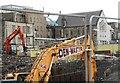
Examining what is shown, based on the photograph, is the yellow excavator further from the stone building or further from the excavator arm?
the stone building

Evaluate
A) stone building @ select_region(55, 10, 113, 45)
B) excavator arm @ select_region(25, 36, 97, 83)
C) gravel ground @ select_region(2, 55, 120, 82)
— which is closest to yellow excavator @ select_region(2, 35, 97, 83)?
excavator arm @ select_region(25, 36, 97, 83)

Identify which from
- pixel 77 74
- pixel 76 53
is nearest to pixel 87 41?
pixel 76 53

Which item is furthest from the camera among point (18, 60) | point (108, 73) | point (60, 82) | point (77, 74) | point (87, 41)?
point (18, 60)

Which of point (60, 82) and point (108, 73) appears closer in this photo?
point (60, 82)

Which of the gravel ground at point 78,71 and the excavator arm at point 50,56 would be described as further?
the gravel ground at point 78,71

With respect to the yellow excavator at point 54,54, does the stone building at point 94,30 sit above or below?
above

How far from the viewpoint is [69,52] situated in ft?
21.2

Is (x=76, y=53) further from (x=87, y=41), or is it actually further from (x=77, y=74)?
(x=77, y=74)

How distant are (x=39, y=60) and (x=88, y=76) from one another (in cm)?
111

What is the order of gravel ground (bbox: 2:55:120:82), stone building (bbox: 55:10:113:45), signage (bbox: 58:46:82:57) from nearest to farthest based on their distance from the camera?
signage (bbox: 58:46:82:57) < stone building (bbox: 55:10:113:45) < gravel ground (bbox: 2:55:120:82)

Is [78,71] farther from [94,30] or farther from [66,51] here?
[66,51]

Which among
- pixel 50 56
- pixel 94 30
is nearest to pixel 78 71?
pixel 94 30

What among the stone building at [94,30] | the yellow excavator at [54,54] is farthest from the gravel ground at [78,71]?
the yellow excavator at [54,54]

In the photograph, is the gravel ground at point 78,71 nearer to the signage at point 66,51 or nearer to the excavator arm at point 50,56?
the excavator arm at point 50,56
